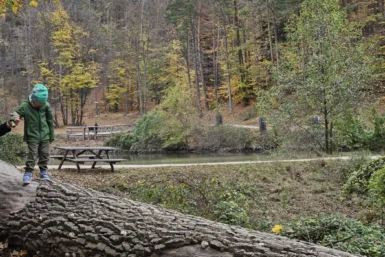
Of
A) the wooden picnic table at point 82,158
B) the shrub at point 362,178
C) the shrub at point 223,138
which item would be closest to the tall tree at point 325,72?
the shrub at point 362,178

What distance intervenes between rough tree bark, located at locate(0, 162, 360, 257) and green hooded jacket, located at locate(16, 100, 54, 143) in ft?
2.59

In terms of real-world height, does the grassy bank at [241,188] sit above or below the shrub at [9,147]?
below

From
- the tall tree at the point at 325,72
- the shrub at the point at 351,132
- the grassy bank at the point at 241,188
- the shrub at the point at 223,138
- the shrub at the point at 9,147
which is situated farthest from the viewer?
the shrub at the point at 223,138

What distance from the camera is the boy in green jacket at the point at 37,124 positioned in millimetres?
5716

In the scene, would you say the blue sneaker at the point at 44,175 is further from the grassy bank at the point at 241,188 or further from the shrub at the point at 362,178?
the shrub at the point at 362,178

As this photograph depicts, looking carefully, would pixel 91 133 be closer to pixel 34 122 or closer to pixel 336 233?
pixel 34 122

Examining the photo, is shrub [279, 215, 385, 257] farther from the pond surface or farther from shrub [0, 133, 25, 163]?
shrub [0, 133, 25, 163]

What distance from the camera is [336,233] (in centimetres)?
613

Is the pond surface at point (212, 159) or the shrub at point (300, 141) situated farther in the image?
the shrub at point (300, 141)

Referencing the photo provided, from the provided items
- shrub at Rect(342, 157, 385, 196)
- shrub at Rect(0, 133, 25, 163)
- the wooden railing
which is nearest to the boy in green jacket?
shrub at Rect(0, 133, 25, 163)

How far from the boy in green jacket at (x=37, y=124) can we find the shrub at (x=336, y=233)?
4003 mm

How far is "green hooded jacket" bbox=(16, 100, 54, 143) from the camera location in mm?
5770

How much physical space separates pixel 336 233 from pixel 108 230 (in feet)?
12.8

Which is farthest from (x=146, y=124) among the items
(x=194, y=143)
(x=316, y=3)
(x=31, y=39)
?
(x=31, y=39)
